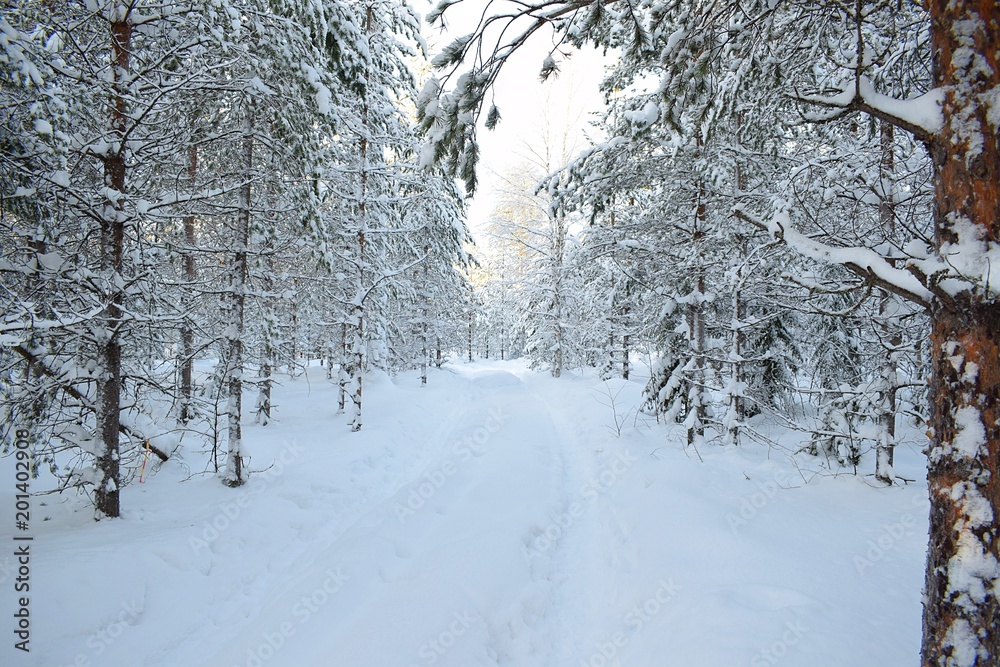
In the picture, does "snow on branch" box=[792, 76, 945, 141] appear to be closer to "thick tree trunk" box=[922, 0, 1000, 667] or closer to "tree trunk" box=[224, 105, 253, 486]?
"thick tree trunk" box=[922, 0, 1000, 667]

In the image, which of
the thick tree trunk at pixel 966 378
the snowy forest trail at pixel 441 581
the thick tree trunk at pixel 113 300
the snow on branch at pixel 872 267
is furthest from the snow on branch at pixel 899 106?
the thick tree trunk at pixel 113 300

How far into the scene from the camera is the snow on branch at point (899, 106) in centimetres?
207

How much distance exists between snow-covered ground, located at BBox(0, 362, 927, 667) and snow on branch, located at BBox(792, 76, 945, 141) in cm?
326

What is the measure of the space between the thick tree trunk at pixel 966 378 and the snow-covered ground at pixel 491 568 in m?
1.33

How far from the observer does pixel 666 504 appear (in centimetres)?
570

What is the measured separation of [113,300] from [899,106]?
7.68 m

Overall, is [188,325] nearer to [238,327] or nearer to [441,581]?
[238,327]

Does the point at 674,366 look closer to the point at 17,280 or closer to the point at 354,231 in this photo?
the point at 354,231

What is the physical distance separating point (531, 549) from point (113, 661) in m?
4.18

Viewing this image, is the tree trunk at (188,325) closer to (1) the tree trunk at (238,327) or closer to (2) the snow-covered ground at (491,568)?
(1) the tree trunk at (238,327)

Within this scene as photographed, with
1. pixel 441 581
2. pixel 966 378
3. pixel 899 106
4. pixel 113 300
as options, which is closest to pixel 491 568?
pixel 441 581

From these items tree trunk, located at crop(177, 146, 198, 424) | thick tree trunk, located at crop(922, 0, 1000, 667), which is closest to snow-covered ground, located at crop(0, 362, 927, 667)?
thick tree trunk, located at crop(922, 0, 1000, 667)

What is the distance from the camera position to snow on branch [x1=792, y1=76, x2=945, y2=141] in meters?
2.07

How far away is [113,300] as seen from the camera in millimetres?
5285
